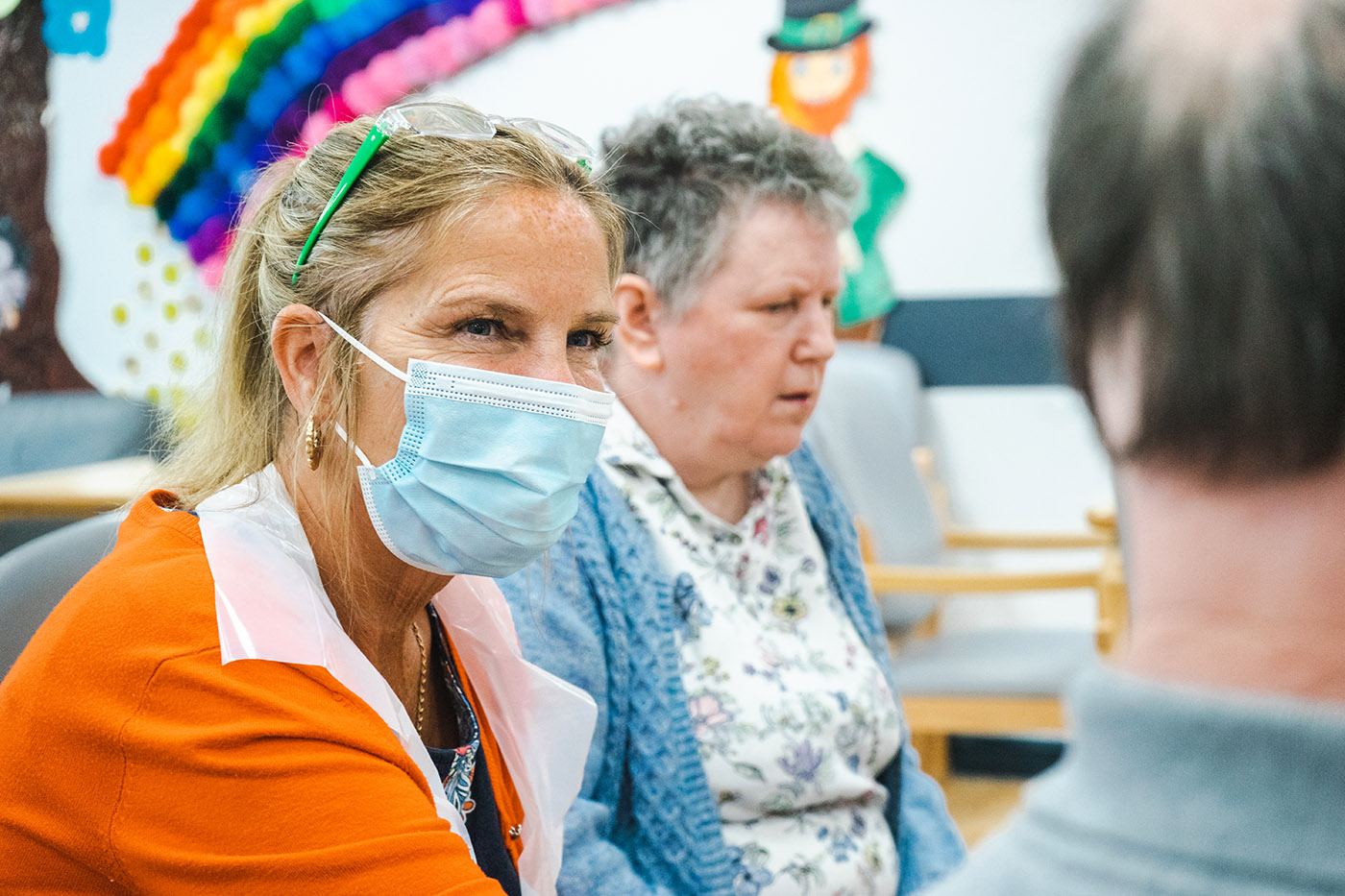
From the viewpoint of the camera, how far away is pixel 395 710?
994 millimetres

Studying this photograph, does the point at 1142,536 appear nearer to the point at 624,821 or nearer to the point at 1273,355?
the point at 1273,355

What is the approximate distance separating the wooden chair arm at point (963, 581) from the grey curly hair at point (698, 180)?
1.14 m

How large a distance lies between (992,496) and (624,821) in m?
2.34

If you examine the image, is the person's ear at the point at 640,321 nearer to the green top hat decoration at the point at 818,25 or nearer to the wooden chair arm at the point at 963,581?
the wooden chair arm at the point at 963,581

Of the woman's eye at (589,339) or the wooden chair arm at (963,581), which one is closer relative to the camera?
the woman's eye at (589,339)

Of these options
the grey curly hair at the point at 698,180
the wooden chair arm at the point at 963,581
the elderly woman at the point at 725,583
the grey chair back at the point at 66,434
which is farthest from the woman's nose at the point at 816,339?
the grey chair back at the point at 66,434

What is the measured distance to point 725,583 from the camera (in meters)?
1.45

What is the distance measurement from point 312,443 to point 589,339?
28 cm

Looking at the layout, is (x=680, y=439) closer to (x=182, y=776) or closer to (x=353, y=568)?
(x=353, y=568)

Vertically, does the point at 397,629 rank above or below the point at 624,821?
above

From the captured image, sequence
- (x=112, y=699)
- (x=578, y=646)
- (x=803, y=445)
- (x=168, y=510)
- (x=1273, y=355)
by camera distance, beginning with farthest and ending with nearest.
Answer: (x=803, y=445) < (x=578, y=646) < (x=168, y=510) < (x=112, y=699) < (x=1273, y=355)

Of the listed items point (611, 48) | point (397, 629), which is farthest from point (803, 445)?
point (611, 48)

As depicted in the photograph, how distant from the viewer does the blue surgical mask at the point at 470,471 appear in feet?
3.33

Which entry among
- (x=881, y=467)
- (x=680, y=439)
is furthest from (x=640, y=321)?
(x=881, y=467)
